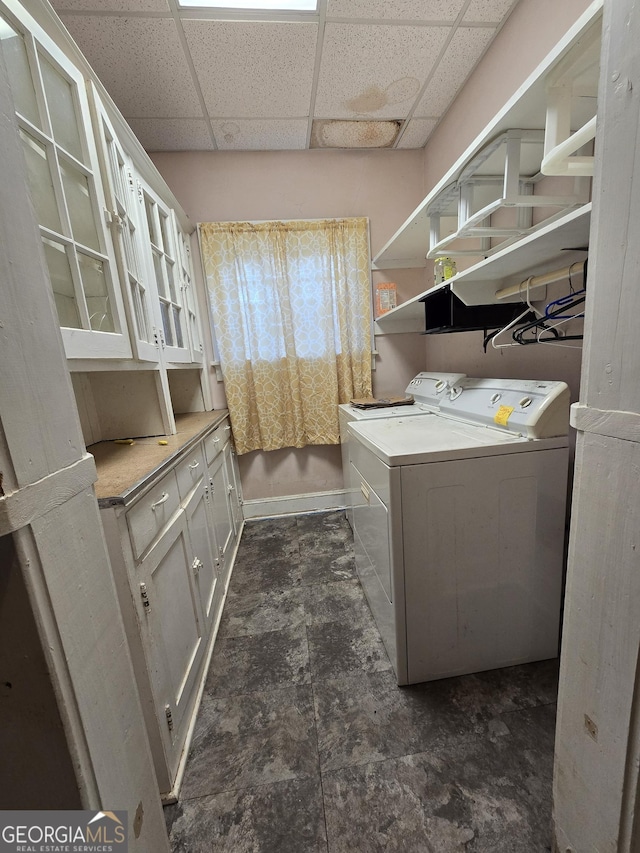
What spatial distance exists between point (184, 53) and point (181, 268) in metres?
0.97

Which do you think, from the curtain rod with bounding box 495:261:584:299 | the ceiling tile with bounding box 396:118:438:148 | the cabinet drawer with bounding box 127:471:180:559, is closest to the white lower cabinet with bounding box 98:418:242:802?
the cabinet drawer with bounding box 127:471:180:559

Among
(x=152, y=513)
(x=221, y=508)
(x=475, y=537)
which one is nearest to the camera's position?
(x=152, y=513)

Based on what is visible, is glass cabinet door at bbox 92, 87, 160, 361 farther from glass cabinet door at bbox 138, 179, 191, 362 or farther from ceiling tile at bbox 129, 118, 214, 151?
ceiling tile at bbox 129, 118, 214, 151

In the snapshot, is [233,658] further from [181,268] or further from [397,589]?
[181,268]

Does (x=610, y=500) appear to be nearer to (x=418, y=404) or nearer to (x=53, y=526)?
(x=53, y=526)

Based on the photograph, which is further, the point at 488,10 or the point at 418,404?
the point at 418,404

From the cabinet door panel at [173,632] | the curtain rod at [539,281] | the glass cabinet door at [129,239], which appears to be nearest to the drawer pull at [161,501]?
the cabinet door panel at [173,632]

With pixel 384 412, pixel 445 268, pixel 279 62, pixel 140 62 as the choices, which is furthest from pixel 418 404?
pixel 140 62

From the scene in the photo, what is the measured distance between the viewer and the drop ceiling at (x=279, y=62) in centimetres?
140

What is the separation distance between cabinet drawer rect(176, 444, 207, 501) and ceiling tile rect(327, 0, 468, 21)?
202 centimetres

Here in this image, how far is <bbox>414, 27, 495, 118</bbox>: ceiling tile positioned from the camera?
1549 millimetres

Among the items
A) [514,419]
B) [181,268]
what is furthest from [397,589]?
[181,268]

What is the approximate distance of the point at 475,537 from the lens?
118cm

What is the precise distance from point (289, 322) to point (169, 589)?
1905 mm
